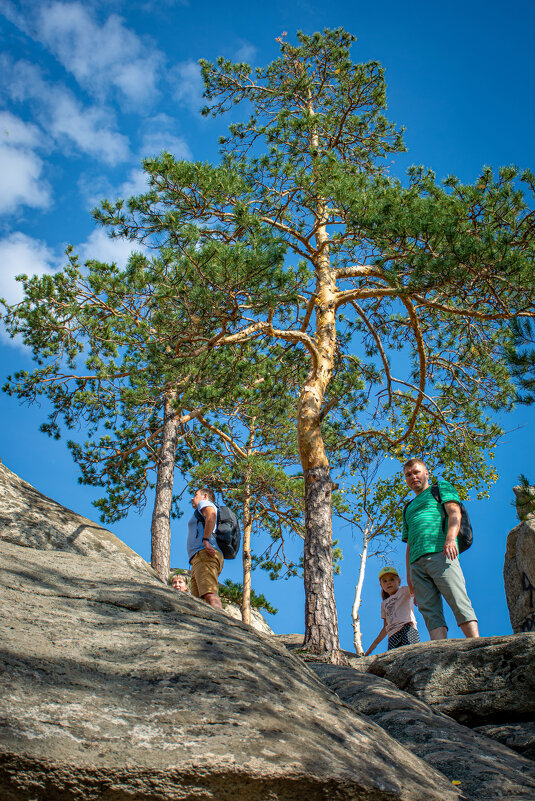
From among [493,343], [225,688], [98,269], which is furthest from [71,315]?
[225,688]

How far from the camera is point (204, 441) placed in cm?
1376

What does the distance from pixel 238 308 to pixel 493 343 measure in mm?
3720

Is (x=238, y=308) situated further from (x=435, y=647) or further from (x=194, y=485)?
(x=194, y=485)

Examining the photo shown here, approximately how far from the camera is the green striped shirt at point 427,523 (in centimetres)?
539

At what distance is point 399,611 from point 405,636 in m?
0.23

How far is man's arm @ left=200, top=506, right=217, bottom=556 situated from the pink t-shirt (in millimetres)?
1827

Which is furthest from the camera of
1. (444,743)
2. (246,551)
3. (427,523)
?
(246,551)

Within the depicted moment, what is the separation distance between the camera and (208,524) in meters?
5.82

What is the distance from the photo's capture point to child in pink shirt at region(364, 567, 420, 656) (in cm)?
578

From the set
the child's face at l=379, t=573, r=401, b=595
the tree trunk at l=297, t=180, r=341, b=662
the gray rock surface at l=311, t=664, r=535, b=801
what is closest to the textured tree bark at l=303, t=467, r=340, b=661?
the tree trunk at l=297, t=180, r=341, b=662

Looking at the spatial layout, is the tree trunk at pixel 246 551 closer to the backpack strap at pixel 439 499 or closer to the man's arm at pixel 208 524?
the man's arm at pixel 208 524

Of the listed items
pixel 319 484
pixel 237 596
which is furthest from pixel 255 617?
pixel 319 484

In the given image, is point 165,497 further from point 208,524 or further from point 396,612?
point 396,612

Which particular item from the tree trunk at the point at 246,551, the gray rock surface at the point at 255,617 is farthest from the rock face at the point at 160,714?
the gray rock surface at the point at 255,617
